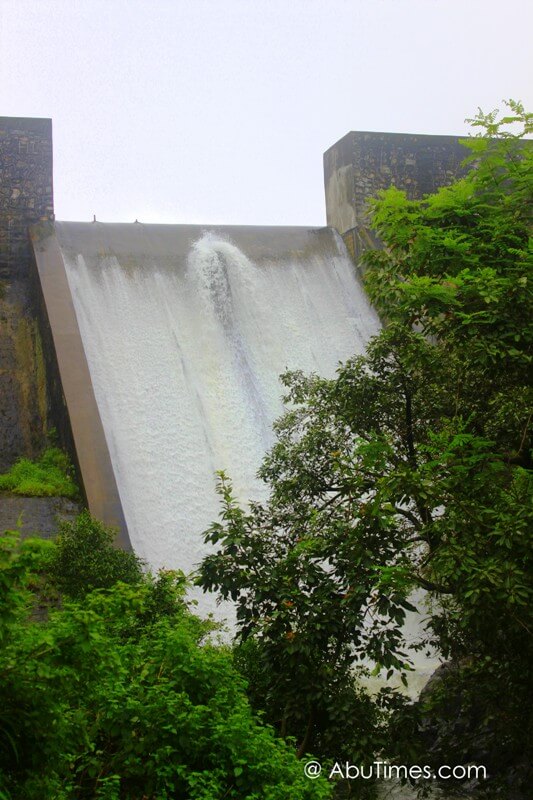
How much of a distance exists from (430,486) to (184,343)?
8930 mm

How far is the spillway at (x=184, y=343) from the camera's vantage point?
12.6m

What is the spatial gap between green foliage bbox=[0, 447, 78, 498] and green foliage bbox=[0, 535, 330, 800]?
21.0 ft

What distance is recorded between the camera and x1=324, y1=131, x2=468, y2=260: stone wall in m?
18.5

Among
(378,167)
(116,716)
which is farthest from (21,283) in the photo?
(116,716)

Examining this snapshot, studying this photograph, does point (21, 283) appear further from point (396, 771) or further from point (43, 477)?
point (396, 771)

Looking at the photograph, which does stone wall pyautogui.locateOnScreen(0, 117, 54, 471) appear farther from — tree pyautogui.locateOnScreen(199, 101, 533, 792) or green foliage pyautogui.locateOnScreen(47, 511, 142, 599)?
tree pyautogui.locateOnScreen(199, 101, 533, 792)

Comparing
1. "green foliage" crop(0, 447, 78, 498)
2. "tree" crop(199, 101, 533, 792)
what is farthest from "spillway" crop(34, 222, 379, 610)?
"tree" crop(199, 101, 533, 792)

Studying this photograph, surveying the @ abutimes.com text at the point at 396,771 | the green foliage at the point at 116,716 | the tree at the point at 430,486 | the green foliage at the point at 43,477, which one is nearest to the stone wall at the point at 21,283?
the green foliage at the point at 43,477

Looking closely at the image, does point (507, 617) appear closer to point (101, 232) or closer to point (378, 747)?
point (378, 747)

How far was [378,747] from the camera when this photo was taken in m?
6.83

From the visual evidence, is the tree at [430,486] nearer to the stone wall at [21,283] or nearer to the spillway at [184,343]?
the spillway at [184,343]

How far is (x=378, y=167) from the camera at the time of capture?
61.6 feet

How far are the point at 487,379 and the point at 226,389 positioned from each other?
284 inches

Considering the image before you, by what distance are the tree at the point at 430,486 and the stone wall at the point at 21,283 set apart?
7075mm
